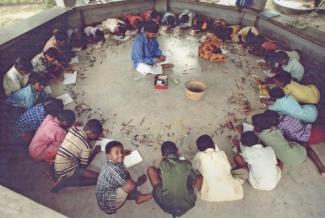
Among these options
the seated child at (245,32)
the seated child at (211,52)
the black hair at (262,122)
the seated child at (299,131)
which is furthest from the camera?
the seated child at (245,32)

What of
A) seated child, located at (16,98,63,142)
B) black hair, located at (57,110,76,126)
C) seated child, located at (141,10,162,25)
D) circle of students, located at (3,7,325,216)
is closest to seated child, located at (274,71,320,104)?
circle of students, located at (3,7,325,216)

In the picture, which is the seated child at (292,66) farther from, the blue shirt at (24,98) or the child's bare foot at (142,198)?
the blue shirt at (24,98)

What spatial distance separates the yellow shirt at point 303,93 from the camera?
217 inches

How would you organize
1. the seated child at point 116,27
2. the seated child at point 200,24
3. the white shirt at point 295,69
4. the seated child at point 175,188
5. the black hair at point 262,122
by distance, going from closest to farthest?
1. the seated child at point 175,188
2. the black hair at point 262,122
3. the white shirt at point 295,69
4. the seated child at point 116,27
5. the seated child at point 200,24

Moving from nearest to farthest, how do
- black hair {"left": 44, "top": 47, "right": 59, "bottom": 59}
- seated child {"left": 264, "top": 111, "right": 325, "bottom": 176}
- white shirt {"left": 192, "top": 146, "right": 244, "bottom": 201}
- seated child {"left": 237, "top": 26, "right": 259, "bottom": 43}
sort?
white shirt {"left": 192, "top": 146, "right": 244, "bottom": 201} → seated child {"left": 264, "top": 111, "right": 325, "bottom": 176} → black hair {"left": 44, "top": 47, "right": 59, "bottom": 59} → seated child {"left": 237, "top": 26, "right": 259, "bottom": 43}

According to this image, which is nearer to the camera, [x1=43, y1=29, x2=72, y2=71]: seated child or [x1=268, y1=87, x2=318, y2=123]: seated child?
[x1=268, y1=87, x2=318, y2=123]: seated child

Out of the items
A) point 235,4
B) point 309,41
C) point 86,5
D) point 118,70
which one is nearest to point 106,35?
point 86,5

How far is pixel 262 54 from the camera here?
24.1 feet

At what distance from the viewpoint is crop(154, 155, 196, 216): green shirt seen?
12.5ft

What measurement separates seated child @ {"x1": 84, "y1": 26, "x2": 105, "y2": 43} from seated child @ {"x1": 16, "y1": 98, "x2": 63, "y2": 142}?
332 cm

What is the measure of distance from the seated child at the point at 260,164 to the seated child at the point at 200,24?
4.82 metres

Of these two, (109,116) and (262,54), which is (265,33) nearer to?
(262,54)

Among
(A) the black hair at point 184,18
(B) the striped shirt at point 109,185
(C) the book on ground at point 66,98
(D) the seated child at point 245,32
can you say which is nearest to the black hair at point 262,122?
(B) the striped shirt at point 109,185

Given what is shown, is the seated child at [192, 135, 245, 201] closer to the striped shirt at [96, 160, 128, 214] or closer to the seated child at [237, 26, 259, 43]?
the striped shirt at [96, 160, 128, 214]
